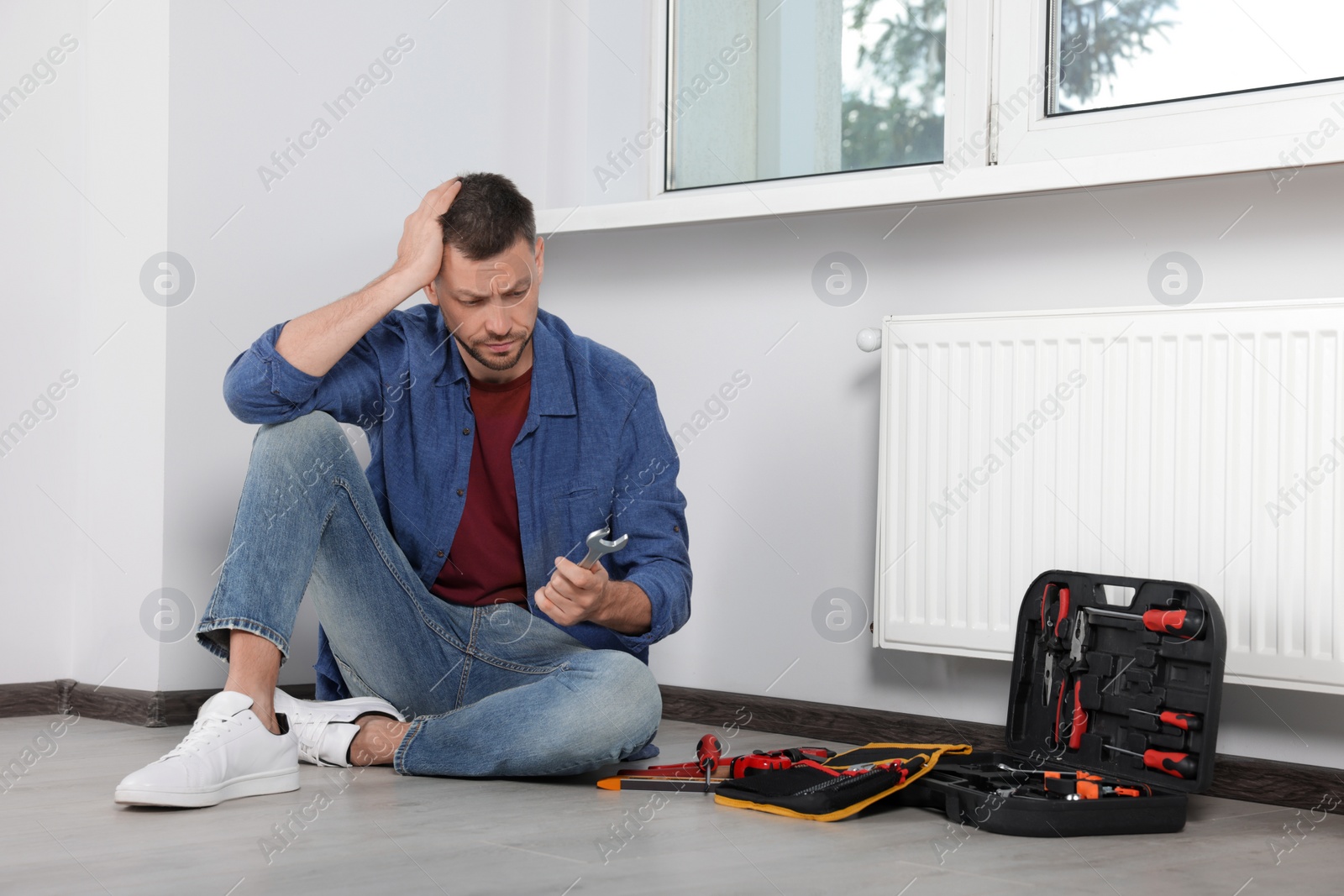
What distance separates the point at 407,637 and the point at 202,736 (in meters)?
0.29

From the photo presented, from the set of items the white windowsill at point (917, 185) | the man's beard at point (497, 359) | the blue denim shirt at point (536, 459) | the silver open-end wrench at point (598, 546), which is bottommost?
the silver open-end wrench at point (598, 546)

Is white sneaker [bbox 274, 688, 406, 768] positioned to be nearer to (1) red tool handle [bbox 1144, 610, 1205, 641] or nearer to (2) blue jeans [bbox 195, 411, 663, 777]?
(2) blue jeans [bbox 195, 411, 663, 777]

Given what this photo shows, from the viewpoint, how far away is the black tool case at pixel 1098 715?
1.33m

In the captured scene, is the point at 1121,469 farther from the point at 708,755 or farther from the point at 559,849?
the point at 559,849

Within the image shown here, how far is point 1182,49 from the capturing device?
179cm

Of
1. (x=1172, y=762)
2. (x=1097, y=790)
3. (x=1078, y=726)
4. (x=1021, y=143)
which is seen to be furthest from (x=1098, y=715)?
(x=1021, y=143)

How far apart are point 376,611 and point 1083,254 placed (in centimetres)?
106

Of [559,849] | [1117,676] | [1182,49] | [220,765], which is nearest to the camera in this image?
[559,849]

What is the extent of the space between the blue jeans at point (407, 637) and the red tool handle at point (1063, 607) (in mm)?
513

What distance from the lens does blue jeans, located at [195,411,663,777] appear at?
1403mm

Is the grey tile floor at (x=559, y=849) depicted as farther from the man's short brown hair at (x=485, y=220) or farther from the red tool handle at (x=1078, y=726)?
the man's short brown hair at (x=485, y=220)

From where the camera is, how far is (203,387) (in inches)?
77.4

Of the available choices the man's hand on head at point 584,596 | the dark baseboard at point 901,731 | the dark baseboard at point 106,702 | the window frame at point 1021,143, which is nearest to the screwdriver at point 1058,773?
the dark baseboard at point 901,731

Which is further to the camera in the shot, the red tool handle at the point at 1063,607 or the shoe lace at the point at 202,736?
the red tool handle at the point at 1063,607
